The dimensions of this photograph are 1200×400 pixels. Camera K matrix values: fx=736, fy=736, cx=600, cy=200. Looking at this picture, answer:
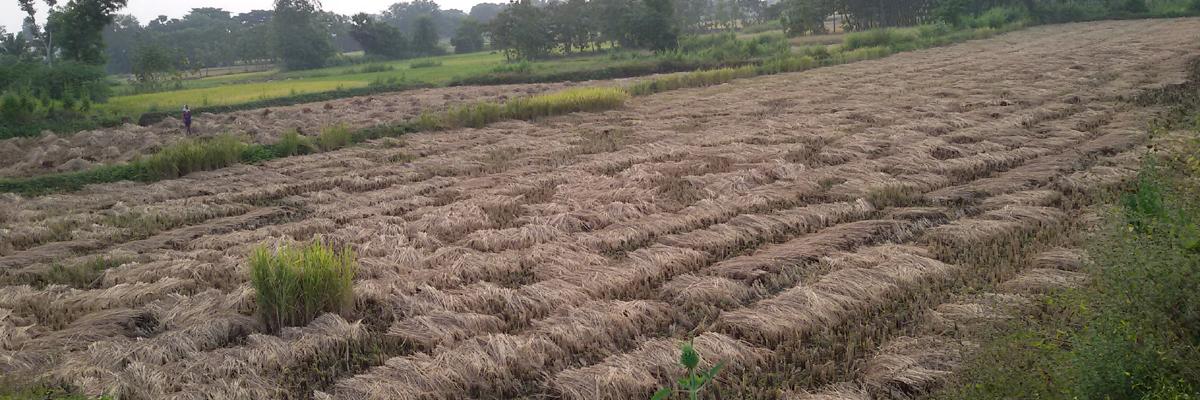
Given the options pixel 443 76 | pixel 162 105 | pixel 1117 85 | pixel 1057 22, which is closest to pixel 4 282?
pixel 1117 85

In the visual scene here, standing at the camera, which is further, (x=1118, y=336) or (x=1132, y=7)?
(x=1132, y=7)

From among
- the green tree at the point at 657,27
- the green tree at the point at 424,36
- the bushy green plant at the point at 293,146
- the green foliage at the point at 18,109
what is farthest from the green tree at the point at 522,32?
the bushy green plant at the point at 293,146

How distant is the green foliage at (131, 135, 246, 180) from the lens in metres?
10.7

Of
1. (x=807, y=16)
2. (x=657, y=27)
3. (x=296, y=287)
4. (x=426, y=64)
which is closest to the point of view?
(x=296, y=287)

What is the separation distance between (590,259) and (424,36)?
5151 cm

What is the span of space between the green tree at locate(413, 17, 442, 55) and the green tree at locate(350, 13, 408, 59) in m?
1.52

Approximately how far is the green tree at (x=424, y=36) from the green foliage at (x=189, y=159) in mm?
44143

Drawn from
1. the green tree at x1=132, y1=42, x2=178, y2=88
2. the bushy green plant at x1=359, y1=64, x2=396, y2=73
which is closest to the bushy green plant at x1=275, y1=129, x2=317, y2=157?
the green tree at x1=132, y1=42, x2=178, y2=88

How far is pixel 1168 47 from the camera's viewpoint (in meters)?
20.0

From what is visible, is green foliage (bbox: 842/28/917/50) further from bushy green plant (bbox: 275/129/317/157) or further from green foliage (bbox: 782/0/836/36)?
bushy green plant (bbox: 275/129/317/157)

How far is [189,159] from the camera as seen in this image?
10.9 metres

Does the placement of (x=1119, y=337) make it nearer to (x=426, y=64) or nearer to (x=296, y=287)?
(x=296, y=287)

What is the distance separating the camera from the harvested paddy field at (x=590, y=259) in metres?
4.09

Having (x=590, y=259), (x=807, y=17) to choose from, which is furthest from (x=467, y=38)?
(x=590, y=259)
